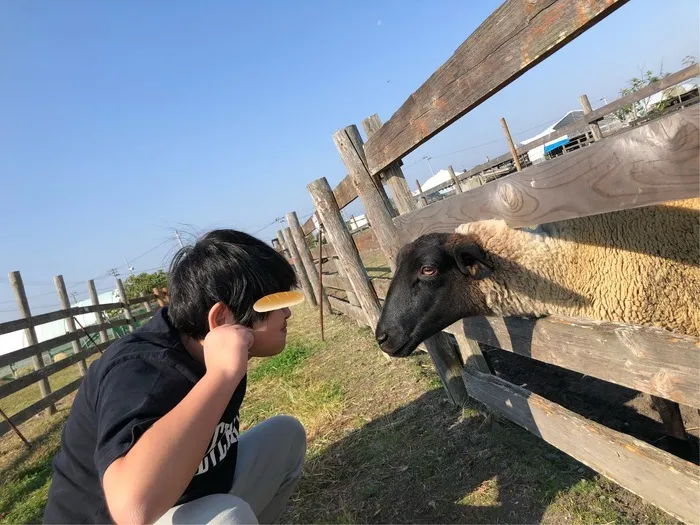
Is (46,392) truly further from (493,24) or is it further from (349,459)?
(493,24)

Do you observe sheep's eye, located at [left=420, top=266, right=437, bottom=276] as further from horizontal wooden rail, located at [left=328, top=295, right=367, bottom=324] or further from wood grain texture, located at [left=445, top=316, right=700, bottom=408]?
horizontal wooden rail, located at [left=328, top=295, right=367, bottom=324]

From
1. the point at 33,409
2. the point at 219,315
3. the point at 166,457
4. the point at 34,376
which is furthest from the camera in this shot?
the point at 34,376

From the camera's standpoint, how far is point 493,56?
5.70 ft

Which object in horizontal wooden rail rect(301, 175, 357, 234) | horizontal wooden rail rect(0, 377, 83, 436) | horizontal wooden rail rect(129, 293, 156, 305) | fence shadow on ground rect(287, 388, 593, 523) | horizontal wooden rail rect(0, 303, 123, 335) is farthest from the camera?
horizontal wooden rail rect(129, 293, 156, 305)

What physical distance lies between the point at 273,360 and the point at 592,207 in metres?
6.19

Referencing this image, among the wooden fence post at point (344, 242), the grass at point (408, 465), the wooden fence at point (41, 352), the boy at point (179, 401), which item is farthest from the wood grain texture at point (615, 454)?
the wooden fence at point (41, 352)

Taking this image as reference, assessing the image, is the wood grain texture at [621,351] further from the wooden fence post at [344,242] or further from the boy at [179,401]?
the wooden fence post at [344,242]

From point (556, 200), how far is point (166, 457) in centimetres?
148

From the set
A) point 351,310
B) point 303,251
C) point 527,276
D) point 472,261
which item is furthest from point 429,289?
point 303,251

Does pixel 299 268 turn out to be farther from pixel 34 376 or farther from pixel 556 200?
pixel 556 200

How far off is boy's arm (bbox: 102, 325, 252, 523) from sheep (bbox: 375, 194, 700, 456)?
1715 millimetres

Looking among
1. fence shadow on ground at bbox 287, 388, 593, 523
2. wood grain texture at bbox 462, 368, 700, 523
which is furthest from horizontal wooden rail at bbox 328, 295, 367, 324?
wood grain texture at bbox 462, 368, 700, 523

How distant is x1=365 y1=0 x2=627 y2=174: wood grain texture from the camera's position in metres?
1.38

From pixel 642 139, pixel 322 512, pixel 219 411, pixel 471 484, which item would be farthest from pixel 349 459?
pixel 642 139
